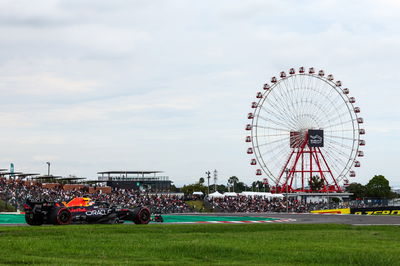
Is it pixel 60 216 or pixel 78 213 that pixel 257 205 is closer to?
pixel 78 213

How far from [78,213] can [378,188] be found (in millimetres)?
132369

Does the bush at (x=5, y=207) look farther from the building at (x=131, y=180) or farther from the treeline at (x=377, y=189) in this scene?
the treeline at (x=377, y=189)

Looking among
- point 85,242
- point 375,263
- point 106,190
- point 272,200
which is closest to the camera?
point 375,263

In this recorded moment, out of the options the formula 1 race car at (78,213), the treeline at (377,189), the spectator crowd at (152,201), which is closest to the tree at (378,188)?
the treeline at (377,189)

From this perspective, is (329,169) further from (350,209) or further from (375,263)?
(375,263)

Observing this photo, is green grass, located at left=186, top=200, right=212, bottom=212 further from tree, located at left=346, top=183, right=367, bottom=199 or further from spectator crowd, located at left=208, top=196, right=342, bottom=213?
tree, located at left=346, top=183, right=367, bottom=199

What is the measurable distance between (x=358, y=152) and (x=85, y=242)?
269 ft

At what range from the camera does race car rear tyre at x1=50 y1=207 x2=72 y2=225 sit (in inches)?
1319

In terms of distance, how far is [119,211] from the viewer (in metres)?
35.9

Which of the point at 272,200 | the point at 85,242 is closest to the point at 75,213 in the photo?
the point at 85,242

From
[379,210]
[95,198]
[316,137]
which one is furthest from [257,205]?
[95,198]

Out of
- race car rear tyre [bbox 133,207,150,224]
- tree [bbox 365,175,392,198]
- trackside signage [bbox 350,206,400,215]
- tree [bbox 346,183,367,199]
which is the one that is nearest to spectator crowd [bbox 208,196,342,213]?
trackside signage [bbox 350,206,400,215]

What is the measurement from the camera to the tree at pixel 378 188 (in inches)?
6019

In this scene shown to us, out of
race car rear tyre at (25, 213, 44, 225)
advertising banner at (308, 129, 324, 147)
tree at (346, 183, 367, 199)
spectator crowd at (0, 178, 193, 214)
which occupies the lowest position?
race car rear tyre at (25, 213, 44, 225)
